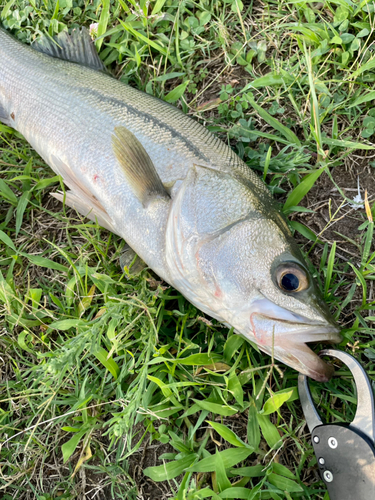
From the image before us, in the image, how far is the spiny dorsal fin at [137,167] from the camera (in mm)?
2229

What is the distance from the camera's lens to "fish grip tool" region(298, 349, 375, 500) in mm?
1789

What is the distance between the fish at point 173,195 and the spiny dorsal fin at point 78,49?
0.01 meters

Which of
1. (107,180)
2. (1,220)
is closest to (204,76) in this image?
(107,180)

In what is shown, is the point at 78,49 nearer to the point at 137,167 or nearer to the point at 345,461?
the point at 137,167

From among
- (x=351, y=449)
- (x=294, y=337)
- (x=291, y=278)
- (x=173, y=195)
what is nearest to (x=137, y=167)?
(x=173, y=195)

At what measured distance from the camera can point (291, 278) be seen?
1.94 m

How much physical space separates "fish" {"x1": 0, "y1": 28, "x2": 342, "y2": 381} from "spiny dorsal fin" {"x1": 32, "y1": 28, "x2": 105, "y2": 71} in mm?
12

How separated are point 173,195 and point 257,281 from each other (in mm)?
719

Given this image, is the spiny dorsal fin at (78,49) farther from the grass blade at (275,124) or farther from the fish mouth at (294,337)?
the fish mouth at (294,337)

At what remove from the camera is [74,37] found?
3027 millimetres

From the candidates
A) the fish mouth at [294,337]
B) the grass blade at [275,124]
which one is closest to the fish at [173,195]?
the fish mouth at [294,337]

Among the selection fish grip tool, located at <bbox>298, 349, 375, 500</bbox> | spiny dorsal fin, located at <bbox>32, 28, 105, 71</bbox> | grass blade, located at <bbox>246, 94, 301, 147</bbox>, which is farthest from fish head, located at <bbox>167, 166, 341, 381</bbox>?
spiny dorsal fin, located at <bbox>32, 28, 105, 71</bbox>

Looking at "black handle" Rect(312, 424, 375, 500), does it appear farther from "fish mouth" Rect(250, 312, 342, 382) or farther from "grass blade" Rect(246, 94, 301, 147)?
"grass blade" Rect(246, 94, 301, 147)

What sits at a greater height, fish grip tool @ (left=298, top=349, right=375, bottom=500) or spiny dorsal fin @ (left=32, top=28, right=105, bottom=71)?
spiny dorsal fin @ (left=32, top=28, right=105, bottom=71)
